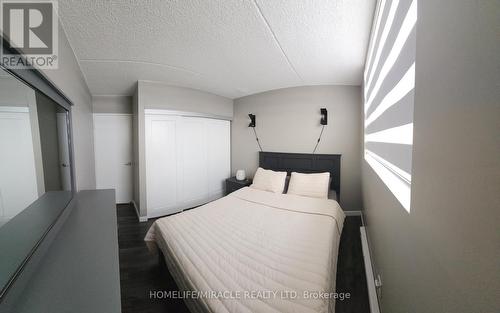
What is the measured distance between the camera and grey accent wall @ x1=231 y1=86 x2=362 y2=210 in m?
3.06

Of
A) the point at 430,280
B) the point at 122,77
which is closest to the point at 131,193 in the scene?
the point at 122,77

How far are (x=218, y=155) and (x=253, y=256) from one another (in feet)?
9.64

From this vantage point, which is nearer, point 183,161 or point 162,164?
point 162,164

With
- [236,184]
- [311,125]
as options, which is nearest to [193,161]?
[236,184]

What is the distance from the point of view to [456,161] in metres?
0.42

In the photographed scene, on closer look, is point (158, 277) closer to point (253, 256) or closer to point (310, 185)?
point (253, 256)

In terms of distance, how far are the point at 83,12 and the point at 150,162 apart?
2177 millimetres

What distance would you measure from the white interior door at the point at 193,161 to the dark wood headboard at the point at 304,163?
49.4 inches

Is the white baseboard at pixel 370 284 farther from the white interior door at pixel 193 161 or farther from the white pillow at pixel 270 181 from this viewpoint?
the white interior door at pixel 193 161

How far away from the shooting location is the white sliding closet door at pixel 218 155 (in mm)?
3914

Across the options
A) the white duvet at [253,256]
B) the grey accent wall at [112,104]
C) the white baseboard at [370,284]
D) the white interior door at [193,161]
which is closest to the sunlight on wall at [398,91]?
the white duvet at [253,256]

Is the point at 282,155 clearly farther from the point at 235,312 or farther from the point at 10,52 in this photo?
the point at 10,52

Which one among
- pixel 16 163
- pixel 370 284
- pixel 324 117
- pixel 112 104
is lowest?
pixel 370 284

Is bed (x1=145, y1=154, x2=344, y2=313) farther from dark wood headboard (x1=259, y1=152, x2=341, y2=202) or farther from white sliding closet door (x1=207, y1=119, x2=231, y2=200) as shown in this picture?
white sliding closet door (x1=207, y1=119, x2=231, y2=200)
